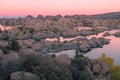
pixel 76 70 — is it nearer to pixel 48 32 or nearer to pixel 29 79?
pixel 29 79

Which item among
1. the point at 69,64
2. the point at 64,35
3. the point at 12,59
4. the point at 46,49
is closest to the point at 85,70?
the point at 69,64

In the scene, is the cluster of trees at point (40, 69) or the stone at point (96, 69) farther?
the stone at point (96, 69)

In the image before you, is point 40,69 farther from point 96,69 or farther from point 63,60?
point 96,69

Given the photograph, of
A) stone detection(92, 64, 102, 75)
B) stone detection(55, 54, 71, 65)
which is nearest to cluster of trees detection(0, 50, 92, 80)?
stone detection(55, 54, 71, 65)

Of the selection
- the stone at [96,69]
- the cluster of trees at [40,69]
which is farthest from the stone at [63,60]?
the stone at [96,69]

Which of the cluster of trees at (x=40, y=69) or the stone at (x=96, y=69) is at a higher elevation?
the cluster of trees at (x=40, y=69)

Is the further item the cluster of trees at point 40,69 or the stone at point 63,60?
the stone at point 63,60

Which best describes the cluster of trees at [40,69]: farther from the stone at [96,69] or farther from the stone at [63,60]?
the stone at [96,69]

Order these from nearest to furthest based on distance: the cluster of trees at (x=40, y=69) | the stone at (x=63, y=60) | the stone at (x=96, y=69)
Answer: the cluster of trees at (x=40, y=69) < the stone at (x=63, y=60) < the stone at (x=96, y=69)

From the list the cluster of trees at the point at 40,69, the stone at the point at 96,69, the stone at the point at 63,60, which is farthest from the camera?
the stone at the point at 96,69

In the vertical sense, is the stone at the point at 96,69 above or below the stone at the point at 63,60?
below

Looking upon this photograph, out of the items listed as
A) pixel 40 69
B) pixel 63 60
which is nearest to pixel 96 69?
pixel 63 60
